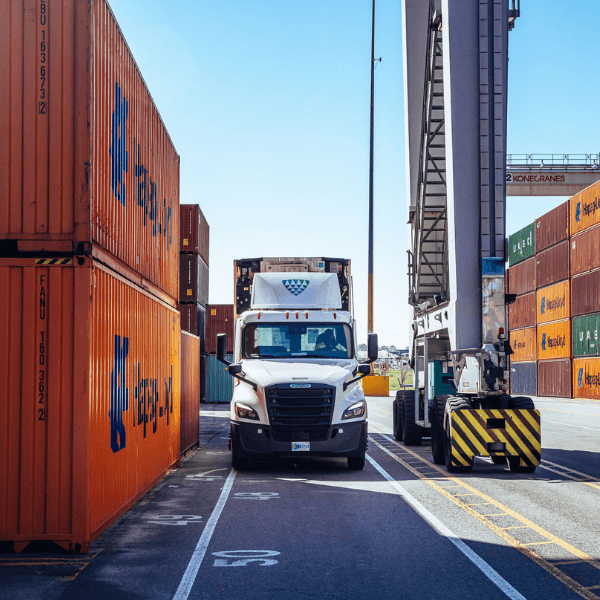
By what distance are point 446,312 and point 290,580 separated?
8888 millimetres

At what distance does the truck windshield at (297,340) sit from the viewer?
568 inches

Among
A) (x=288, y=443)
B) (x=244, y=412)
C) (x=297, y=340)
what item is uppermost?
(x=297, y=340)

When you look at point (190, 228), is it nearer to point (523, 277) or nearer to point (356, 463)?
point (356, 463)

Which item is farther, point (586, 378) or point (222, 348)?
point (586, 378)

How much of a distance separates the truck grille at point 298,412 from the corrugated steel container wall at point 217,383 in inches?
1017

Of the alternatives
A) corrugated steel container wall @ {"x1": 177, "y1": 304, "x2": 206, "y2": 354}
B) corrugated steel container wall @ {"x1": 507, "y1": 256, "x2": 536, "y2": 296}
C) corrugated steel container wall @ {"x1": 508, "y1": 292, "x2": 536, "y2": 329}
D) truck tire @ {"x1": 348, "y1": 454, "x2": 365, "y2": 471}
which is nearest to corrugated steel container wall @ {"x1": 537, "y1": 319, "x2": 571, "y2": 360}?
corrugated steel container wall @ {"x1": 508, "y1": 292, "x2": 536, "y2": 329}

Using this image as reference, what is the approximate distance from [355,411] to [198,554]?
20.0ft

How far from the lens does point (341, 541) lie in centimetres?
801

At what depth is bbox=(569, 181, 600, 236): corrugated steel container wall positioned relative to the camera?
41812 mm

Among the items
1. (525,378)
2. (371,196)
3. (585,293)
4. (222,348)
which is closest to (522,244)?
(525,378)

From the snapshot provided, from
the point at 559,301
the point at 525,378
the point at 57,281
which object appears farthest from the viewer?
the point at 525,378

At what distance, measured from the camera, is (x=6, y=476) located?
24.4ft

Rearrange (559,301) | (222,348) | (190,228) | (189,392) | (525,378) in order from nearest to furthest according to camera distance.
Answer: (222,348), (189,392), (190,228), (559,301), (525,378)

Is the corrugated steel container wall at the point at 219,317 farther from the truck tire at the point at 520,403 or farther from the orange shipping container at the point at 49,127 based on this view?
the orange shipping container at the point at 49,127
